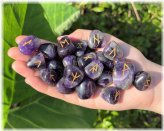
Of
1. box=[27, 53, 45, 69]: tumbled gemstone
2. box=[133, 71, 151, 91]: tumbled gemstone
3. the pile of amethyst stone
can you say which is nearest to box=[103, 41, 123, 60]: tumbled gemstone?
the pile of amethyst stone

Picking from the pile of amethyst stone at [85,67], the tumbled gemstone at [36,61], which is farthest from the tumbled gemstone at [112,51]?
the tumbled gemstone at [36,61]

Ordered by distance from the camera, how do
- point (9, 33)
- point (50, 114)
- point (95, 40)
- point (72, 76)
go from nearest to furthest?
1. point (72, 76)
2. point (95, 40)
3. point (9, 33)
4. point (50, 114)

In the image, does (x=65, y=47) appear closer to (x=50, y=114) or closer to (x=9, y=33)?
(x=9, y=33)

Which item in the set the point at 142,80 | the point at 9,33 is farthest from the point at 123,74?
the point at 9,33

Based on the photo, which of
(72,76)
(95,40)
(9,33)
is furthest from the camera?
(9,33)

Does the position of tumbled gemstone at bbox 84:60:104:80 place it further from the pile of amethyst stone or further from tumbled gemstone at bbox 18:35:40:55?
tumbled gemstone at bbox 18:35:40:55

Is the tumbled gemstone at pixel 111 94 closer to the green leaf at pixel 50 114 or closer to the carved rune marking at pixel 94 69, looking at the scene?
the carved rune marking at pixel 94 69

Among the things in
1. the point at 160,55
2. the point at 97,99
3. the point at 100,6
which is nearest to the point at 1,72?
the point at 97,99
